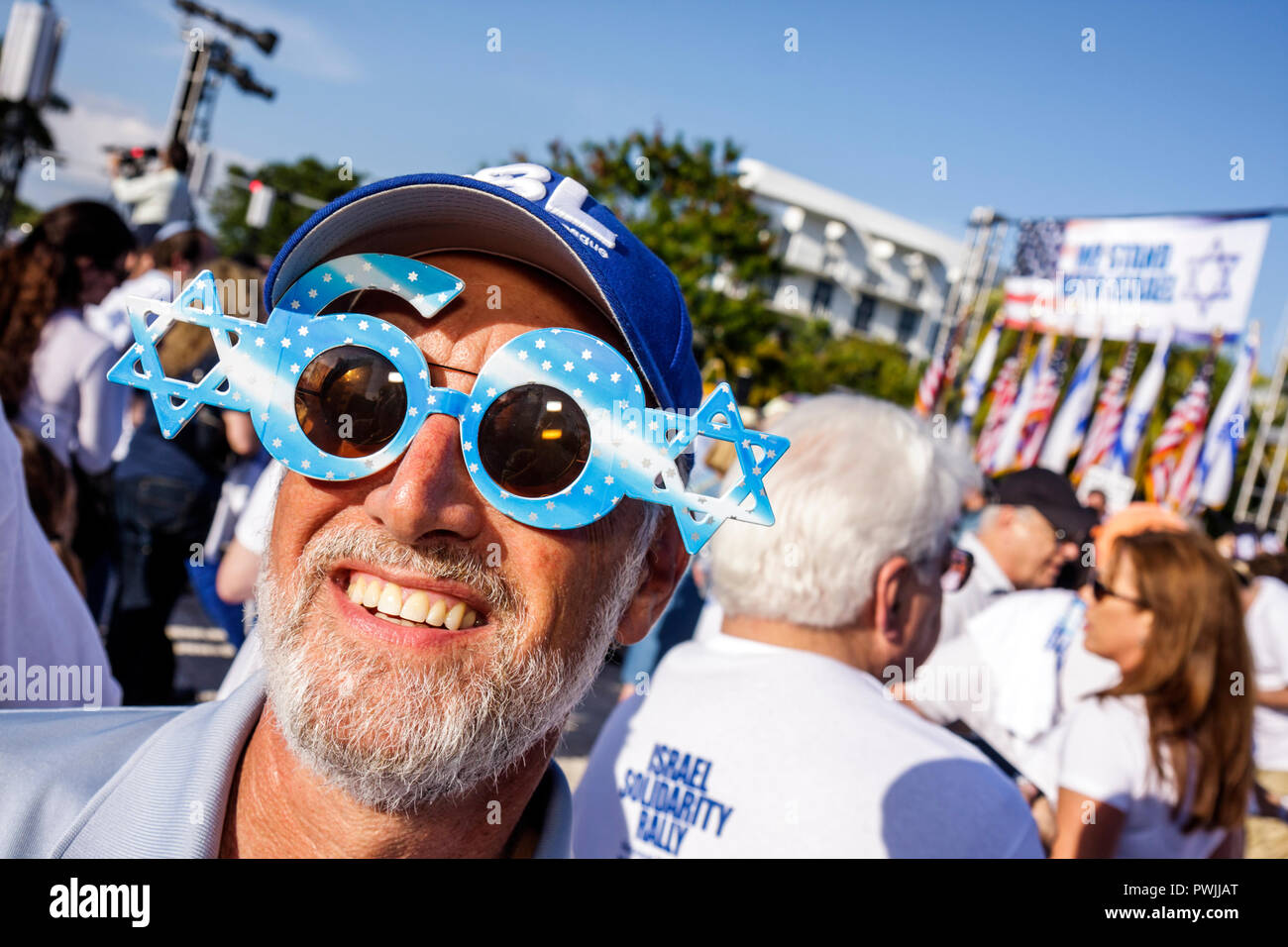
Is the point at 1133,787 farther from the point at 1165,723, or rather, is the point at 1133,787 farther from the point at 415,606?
the point at 415,606

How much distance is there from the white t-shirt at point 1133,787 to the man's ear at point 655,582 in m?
1.72

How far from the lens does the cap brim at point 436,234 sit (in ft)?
4.31

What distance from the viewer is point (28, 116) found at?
10.2 m

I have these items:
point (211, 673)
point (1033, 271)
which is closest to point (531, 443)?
point (211, 673)

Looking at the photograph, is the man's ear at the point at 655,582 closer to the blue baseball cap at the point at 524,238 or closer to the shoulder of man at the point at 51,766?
the blue baseball cap at the point at 524,238

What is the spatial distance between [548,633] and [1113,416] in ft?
42.8

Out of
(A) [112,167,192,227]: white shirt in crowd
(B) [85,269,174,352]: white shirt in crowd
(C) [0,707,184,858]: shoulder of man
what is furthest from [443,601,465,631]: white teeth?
(A) [112,167,192,227]: white shirt in crowd

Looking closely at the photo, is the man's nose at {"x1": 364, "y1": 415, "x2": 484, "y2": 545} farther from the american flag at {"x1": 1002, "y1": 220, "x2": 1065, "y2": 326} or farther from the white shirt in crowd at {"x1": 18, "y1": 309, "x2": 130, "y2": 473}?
the american flag at {"x1": 1002, "y1": 220, "x2": 1065, "y2": 326}

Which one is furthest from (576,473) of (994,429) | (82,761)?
(994,429)

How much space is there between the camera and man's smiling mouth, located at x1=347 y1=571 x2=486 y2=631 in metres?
1.26

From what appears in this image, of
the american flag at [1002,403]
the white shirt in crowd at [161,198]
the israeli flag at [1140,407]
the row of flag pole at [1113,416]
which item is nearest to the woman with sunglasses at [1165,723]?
the white shirt in crowd at [161,198]

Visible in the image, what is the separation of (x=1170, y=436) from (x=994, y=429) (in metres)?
2.58

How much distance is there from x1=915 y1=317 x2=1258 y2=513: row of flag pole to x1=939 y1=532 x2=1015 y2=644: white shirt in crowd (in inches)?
247

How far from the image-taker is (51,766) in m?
1.25
